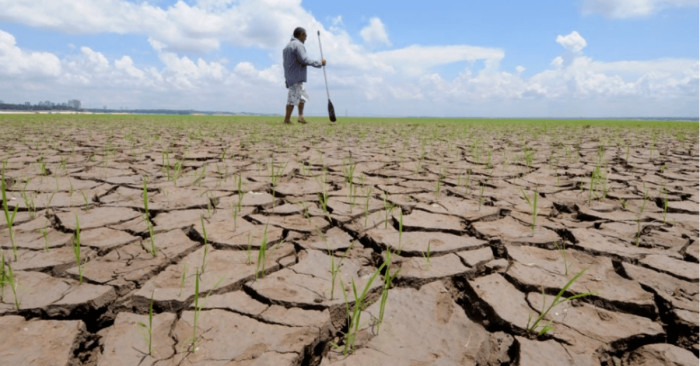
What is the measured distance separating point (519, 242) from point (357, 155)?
244 centimetres

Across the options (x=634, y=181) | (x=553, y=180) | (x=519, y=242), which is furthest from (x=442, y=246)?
(x=634, y=181)

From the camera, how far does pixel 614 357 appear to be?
0.95 metres

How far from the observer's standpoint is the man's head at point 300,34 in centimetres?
684

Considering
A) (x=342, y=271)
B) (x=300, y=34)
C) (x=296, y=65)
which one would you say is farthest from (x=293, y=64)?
(x=342, y=271)

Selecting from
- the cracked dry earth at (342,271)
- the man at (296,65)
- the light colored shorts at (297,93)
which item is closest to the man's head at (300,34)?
the man at (296,65)

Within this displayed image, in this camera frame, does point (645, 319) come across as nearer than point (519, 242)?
Yes

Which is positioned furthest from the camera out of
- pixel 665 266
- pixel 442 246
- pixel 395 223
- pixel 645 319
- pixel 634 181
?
pixel 634 181

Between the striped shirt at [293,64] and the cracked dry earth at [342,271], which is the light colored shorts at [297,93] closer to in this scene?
the striped shirt at [293,64]

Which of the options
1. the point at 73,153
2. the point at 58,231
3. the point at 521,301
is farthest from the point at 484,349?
the point at 73,153

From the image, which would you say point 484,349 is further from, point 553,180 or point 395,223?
point 553,180

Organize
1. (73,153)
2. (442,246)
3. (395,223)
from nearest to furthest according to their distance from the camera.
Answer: (442,246), (395,223), (73,153)

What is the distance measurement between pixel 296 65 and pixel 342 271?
616cm

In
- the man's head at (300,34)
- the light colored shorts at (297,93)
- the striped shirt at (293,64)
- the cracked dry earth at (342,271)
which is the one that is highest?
the man's head at (300,34)

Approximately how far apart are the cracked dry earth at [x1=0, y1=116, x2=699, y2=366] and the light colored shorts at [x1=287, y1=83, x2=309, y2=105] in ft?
15.5
